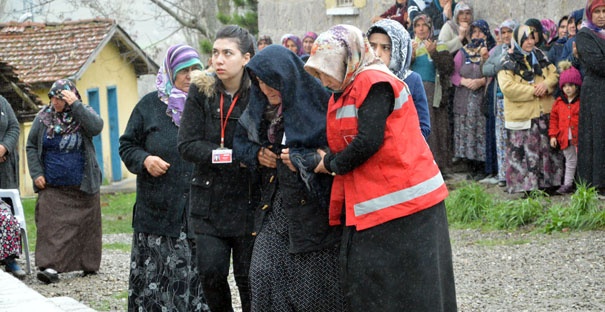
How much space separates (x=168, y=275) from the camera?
6.80 m

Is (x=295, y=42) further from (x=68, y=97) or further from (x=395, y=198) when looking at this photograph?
(x=395, y=198)

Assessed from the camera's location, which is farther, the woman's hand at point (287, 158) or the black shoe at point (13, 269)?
the black shoe at point (13, 269)

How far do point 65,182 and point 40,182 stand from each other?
0.24 metres

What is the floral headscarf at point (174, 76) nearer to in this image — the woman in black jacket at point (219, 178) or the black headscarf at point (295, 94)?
the woman in black jacket at point (219, 178)

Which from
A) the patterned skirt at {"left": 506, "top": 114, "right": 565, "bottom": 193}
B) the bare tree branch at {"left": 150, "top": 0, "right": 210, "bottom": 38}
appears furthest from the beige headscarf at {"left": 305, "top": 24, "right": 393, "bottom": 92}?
the bare tree branch at {"left": 150, "top": 0, "right": 210, "bottom": 38}

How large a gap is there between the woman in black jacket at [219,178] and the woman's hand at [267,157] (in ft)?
0.87

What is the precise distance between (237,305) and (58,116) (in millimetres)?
2976

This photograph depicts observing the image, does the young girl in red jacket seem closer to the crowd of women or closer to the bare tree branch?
the crowd of women

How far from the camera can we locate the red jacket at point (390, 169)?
5.04 metres

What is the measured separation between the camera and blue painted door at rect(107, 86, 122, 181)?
109 ft

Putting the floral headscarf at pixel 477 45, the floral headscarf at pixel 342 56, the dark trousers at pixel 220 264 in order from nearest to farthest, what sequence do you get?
the floral headscarf at pixel 342 56 → the dark trousers at pixel 220 264 → the floral headscarf at pixel 477 45

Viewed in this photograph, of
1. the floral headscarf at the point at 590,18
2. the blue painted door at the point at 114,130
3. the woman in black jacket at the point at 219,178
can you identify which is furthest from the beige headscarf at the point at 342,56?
the blue painted door at the point at 114,130

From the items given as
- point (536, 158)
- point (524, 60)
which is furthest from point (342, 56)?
point (536, 158)

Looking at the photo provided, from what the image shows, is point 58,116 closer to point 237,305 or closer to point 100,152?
point 237,305
